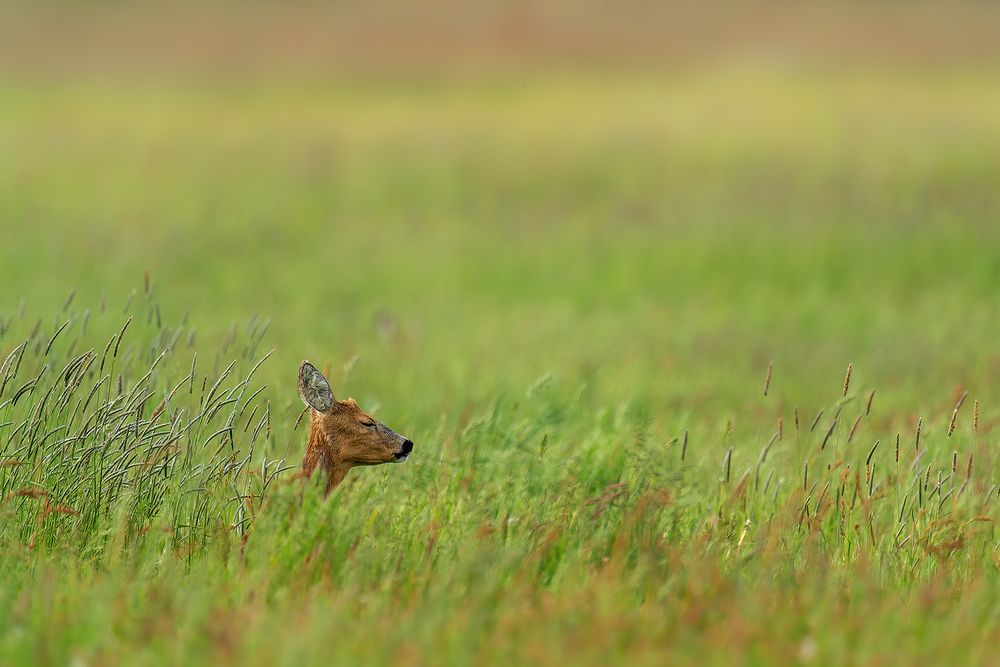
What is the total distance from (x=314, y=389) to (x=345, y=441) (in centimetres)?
26

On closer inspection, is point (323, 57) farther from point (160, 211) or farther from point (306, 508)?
point (306, 508)

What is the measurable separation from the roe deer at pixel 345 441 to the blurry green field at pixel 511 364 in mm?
195

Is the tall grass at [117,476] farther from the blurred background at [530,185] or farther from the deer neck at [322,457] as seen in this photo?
the blurred background at [530,185]

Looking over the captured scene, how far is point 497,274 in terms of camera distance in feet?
47.1

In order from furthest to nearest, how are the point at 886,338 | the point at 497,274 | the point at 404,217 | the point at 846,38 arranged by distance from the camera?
the point at 846,38, the point at 404,217, the point at 497,274, the point at 886,338

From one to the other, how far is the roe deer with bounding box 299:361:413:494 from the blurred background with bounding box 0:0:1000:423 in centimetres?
68

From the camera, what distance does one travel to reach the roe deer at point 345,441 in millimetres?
5367

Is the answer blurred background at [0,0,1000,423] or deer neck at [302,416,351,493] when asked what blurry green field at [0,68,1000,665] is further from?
deer neck at [302,416,351,493]

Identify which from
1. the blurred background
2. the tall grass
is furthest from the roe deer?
the blurred background

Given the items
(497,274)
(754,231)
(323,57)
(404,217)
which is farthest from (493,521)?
(323,57)

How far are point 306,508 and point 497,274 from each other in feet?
31.3

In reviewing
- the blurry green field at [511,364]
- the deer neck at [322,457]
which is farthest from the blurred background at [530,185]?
the deer neck at [322,457]

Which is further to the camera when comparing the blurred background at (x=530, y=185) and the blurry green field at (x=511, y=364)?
the blurred background at (x=530, y=185)

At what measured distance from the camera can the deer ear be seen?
5.23m
